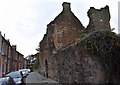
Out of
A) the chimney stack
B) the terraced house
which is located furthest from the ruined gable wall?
the terraced house

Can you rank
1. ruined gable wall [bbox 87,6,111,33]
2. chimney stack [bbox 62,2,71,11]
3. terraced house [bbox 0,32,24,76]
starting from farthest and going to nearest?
terraced house [bbox 0,32,24,76], chimney stack [bbox 62,2,71,11], ruined gable wall [bbox 87,6,111,33]

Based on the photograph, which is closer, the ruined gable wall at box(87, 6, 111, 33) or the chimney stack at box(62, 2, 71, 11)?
the ruined gable wall at box(87, 6, 111, 33)

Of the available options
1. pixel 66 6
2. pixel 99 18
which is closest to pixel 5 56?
pixel 66 6

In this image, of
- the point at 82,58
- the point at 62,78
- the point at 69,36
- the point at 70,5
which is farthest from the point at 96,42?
the point at 70,5

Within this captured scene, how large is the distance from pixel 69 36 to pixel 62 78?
292 inches

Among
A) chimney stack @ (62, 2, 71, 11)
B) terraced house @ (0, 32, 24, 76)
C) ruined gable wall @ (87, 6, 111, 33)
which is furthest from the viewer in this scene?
terraced house @ (0, 32, 24, 76)

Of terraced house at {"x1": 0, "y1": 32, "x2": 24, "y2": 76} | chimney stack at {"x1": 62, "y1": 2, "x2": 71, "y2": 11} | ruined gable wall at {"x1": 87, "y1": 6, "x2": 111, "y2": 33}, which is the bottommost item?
terraced house at {"x1": 0, "y1": 32, "x2": 24, "y2": 76}

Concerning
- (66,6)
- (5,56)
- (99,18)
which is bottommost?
(5,56)

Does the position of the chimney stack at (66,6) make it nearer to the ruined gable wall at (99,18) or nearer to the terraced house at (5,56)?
the ruined gable wall at (99,18)

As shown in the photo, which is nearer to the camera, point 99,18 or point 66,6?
point 99,18

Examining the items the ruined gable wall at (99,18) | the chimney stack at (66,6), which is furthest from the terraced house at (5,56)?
the ruined gable wall at (99,18)

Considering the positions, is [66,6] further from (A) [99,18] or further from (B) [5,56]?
(B) [5,56]

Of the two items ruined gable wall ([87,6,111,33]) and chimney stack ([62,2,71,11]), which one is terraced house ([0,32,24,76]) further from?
ruined gable wall ([87,6,111,33])

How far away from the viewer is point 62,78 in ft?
48.0
